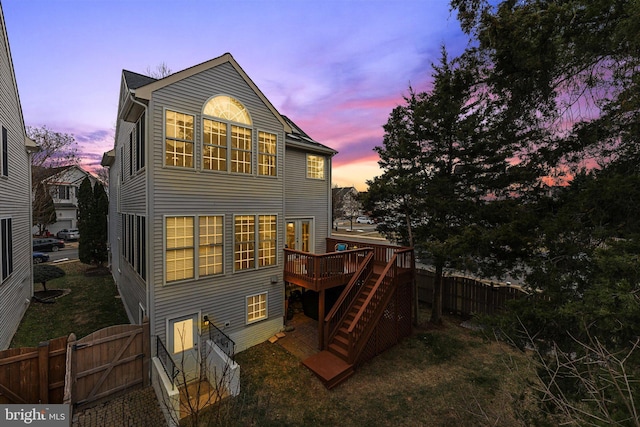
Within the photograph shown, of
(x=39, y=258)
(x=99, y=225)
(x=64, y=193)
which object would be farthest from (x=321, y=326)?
(x=64, y=193)

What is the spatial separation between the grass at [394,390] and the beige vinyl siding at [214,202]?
194 centimetres

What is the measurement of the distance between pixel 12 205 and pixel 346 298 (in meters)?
13.1

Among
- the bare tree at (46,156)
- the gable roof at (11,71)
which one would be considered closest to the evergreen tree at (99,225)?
the gable roof at (11,71)

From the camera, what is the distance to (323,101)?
19.0 meters

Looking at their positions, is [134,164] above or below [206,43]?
below

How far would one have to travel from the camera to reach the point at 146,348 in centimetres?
757

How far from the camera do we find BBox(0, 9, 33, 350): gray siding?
8516 millimetres

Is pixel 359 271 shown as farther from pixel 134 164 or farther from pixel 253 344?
pixel 134 164

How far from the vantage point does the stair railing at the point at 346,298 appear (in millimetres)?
9172

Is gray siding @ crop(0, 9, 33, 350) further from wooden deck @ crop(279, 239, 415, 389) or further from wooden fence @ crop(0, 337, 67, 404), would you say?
wooden deck @ crop(279, 239, 415, 389)

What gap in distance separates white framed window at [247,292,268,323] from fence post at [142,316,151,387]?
3200 mm

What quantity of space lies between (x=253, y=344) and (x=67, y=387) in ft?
17.5

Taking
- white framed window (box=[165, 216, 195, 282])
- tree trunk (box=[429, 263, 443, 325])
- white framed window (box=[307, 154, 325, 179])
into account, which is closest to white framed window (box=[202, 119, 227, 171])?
white framed window (box=[165, 216, 195, 282])

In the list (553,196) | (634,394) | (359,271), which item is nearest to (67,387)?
(359,271)
